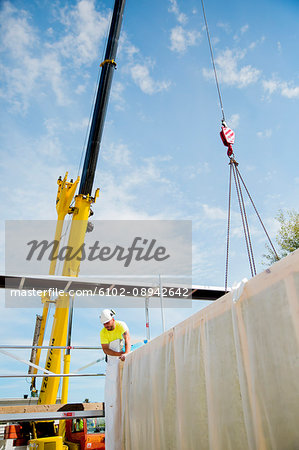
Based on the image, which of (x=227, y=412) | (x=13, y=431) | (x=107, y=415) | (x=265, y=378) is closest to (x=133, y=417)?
(x=107, y=415)

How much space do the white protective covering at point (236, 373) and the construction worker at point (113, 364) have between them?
107cm

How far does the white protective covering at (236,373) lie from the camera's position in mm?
1873

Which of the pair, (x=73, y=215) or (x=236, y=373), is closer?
(x=236, y=373)

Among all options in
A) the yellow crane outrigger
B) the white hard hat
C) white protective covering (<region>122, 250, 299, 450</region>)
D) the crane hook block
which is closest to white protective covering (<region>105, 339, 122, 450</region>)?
the white hard hat

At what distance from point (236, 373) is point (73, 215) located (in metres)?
7.30

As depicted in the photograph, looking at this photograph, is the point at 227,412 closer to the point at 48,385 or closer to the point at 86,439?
the point at 48,385

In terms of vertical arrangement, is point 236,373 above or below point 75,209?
below

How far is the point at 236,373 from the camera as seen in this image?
228 centimetres

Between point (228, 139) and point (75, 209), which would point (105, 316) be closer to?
point (228, 139)

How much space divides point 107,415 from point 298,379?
359 cm

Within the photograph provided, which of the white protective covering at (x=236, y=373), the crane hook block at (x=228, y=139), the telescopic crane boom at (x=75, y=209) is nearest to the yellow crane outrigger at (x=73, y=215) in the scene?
the telescopic crane boom at (x=75, y=209)

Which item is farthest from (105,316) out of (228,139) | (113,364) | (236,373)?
(228,139)

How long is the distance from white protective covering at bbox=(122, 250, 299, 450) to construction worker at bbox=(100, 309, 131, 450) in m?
1.07

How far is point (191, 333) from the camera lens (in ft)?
9.75
